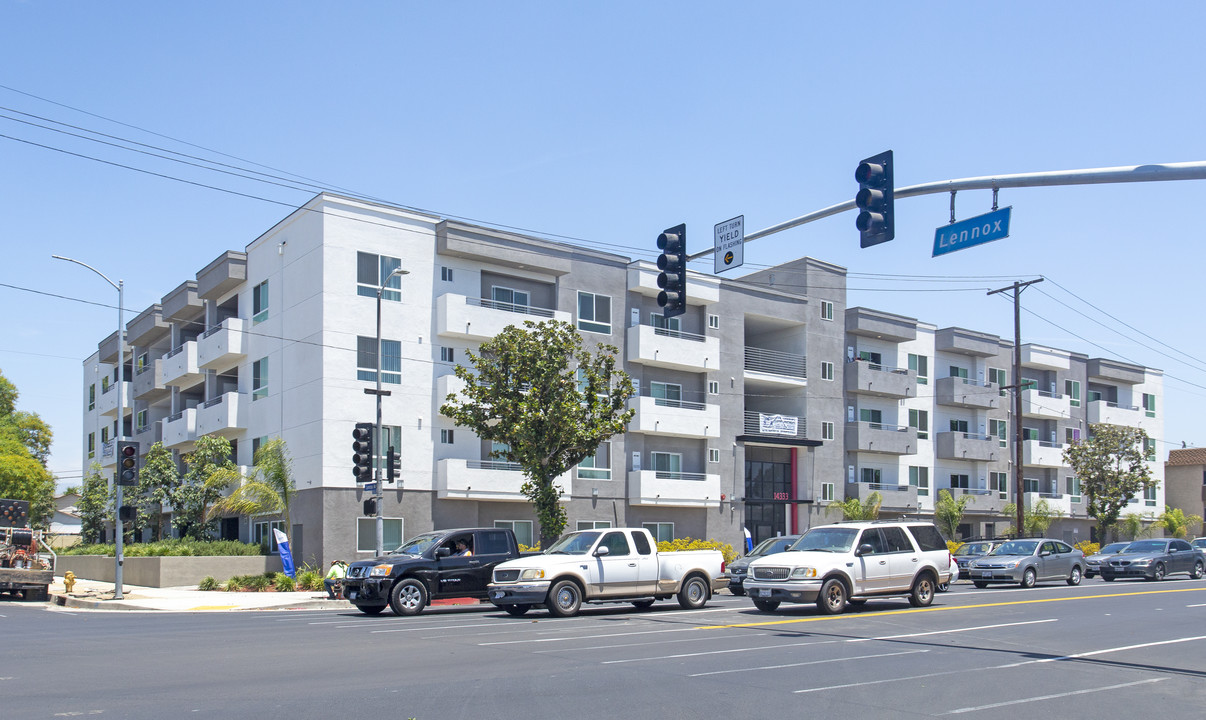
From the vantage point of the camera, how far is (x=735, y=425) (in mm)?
48031

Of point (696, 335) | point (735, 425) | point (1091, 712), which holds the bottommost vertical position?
point (1091, 712)

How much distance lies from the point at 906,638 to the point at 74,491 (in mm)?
54642

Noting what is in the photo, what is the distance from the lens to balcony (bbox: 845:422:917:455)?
52594mm

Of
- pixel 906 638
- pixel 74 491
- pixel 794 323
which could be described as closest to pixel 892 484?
pixel 794 323

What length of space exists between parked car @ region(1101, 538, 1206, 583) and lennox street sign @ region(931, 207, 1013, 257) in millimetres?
28416

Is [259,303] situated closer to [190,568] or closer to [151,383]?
[190,568]

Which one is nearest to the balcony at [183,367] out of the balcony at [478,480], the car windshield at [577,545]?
the balcony at [478,480]

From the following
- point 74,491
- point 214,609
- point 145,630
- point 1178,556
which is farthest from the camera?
point 74,491

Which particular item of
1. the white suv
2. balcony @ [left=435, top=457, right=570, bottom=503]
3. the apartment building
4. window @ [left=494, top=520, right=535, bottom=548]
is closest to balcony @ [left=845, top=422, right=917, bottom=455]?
the apartment building

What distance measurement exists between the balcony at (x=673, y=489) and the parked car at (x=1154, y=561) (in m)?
15.9

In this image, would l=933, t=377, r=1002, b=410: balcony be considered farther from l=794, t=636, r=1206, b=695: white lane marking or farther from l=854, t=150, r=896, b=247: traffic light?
l=854, t=150, r=896, b=247: traffic light

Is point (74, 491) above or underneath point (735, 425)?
underneath

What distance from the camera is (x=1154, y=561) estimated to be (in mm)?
37000

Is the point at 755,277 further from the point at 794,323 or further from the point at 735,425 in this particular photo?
the point at 735,425
